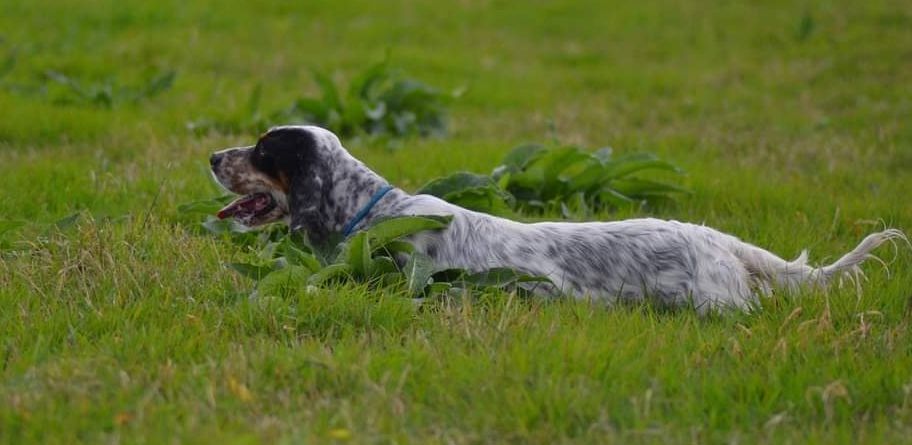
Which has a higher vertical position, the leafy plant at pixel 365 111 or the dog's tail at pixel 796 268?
the dog's tail at pixel 796 268

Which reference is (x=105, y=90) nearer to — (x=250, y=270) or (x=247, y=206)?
(x=247, y=206)

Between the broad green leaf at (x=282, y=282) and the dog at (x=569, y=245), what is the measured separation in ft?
2.43

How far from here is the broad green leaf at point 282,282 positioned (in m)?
5.76

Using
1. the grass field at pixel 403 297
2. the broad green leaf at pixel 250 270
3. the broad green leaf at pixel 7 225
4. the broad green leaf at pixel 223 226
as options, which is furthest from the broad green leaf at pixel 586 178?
the broad green leaf at pixel 7 225

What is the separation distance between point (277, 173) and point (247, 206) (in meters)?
0.29

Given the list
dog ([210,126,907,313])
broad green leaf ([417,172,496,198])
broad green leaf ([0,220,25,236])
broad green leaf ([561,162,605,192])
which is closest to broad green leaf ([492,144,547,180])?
broad green leaf ([561,162,605,192])

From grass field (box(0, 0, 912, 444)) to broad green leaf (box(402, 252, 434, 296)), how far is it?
0.19 metres

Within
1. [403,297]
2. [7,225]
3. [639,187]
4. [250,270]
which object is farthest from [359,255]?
[639,187]

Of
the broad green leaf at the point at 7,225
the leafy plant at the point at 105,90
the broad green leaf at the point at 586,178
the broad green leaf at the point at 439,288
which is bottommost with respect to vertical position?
the leafy plant at the point at 105,90

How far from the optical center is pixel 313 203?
6719 millimetres

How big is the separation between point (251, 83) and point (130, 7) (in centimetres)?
337

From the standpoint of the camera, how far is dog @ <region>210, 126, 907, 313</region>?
6.24 meters

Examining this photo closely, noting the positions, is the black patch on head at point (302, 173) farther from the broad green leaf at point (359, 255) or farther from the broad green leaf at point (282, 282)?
the broad green leaf at point (282, 282)

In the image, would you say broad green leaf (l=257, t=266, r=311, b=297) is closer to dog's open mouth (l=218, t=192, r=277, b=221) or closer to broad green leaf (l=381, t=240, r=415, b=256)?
broad green leaf (l=381, t=240, r=415, b=256)
